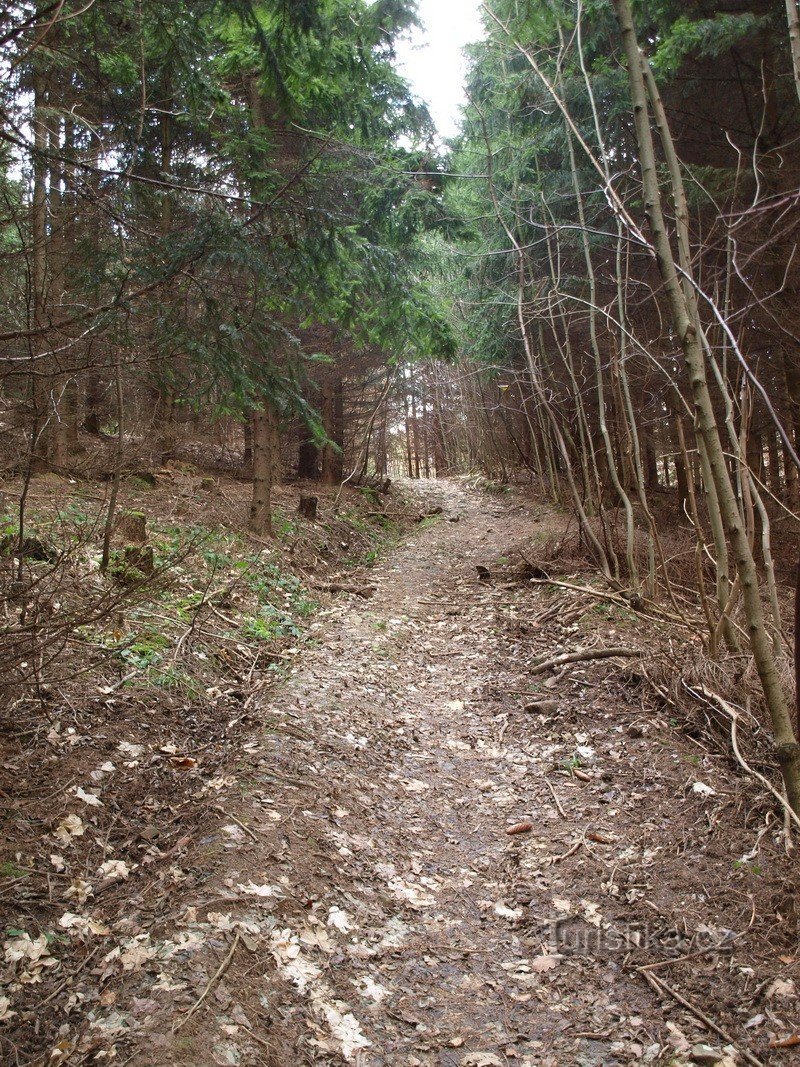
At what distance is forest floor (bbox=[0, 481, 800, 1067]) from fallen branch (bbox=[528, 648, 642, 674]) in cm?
28

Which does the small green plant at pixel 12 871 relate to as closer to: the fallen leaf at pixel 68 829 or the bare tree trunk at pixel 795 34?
the fallen leaf at pixel 68 829

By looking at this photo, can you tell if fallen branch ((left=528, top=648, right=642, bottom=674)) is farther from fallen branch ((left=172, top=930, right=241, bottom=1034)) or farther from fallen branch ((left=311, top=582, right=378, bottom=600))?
fallen branch ((left=172, top=930, right=241, bottom=1034))

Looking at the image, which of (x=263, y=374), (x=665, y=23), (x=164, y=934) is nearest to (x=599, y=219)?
(x=665, y=23)

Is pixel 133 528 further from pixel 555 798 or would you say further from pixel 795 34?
pixel 795 34

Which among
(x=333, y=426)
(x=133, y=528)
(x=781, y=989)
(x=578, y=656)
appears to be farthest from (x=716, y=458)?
(x=333, y=426)

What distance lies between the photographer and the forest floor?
2.50 metres

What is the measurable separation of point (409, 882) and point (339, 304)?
20.5 feet

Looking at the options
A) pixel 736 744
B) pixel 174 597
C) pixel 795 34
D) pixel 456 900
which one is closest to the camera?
pixel 456 900

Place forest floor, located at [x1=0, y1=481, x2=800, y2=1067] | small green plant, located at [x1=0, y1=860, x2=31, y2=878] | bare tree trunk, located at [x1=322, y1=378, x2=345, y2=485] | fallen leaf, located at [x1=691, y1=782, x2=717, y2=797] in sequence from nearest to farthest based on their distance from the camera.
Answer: forest floor, located at [x1=0, y1=481, x2=800, y2=1067] < small green plant, located at [x1=0, y1=860, x2=31, y2=878] < fallen leaf, located at [x1=691, y1=782, x2=717, y2=797] < bare tree trunk, located at [x1=322, y1=378, x2=345, y2=485]

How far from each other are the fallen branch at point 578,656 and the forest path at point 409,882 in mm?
358

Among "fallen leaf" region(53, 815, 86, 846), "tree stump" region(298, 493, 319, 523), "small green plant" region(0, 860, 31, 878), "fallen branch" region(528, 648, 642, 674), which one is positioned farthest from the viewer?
"tree stump" region(298, 493, 319, 523)

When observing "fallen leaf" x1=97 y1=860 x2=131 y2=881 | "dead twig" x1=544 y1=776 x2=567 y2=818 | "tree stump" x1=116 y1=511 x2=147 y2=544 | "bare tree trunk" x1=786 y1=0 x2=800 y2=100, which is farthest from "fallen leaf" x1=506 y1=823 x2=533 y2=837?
"tree stump" x1=116 y1=511 x2=147 y2=544

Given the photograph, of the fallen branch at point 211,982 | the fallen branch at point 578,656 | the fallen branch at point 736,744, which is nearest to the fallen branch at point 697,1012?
the fallen branch at point 736,744

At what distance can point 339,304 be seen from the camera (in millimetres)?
7625
